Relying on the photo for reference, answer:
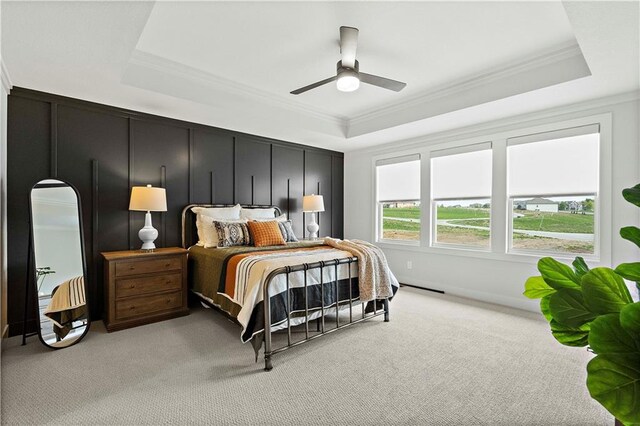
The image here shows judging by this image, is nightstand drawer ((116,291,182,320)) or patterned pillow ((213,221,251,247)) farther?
patterned pillow ((213,221,251,247))

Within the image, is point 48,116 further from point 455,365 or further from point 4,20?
point 455,365

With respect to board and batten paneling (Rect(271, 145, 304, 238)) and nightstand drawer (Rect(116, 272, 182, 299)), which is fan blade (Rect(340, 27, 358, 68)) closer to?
board and batten paneling (Rect(271, 145, 304, 238))

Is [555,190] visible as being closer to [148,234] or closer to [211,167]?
[211,167]

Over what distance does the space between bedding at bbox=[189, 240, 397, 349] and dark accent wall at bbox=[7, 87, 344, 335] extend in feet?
3.37

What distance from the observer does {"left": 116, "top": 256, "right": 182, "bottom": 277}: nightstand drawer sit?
3066 mm

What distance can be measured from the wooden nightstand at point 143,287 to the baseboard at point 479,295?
132 inches

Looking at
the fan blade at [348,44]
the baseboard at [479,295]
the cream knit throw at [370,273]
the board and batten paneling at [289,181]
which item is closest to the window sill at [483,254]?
the baseboard at [479,295]

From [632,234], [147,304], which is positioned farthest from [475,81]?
[147,304]

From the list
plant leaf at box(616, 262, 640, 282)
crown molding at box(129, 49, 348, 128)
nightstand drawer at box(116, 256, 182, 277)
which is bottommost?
nightstand drawer at box(116, 256, 182, 277)

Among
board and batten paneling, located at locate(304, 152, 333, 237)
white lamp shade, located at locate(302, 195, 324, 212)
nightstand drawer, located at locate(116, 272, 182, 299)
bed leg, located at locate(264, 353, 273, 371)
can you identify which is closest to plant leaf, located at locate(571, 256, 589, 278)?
bed leg, located at locate(264, 353, 273, 371)

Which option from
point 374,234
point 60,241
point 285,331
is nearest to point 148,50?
point 60,241

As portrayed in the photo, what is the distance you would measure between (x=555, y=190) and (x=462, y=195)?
1.09m

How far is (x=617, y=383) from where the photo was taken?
0.52 metres

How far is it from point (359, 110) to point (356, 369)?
3446 mm
